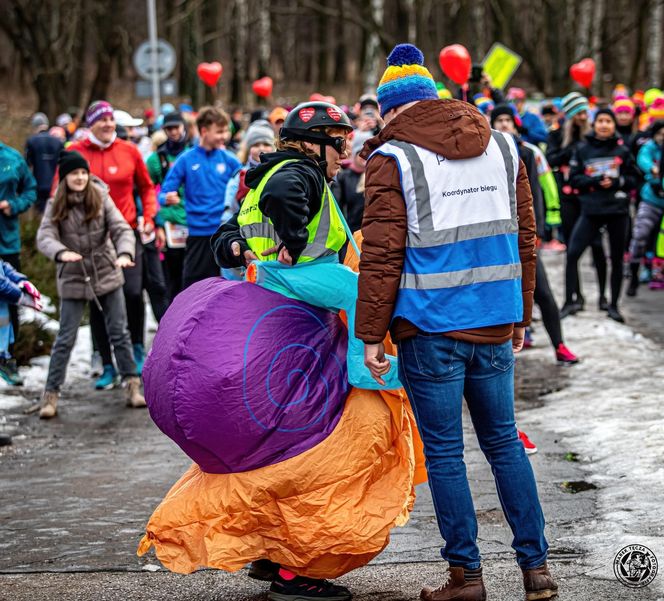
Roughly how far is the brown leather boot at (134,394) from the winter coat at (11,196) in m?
1.85

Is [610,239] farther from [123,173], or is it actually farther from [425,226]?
[425,226]

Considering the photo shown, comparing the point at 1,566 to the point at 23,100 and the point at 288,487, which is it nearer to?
the point at 288,487

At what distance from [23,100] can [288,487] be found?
45.7 m

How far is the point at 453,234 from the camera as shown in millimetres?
4492

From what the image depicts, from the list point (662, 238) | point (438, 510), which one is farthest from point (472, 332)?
point (662, 238)

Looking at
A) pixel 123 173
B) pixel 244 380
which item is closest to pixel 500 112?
pixel 123 173

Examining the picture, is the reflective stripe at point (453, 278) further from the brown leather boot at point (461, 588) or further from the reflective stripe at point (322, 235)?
the brown leather boot at point (461, 588)

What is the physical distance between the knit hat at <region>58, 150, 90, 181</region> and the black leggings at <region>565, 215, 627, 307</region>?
17.0 ft

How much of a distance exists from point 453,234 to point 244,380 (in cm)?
98

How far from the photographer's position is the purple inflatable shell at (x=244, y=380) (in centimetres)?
464

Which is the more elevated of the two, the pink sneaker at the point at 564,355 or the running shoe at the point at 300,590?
the running shoe at the point at 300,590

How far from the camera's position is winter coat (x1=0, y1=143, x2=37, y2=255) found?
33.3 feet

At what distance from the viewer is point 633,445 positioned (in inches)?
276

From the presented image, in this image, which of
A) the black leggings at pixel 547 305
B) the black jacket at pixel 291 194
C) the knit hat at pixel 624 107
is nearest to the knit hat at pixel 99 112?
the black leggings at pixel 547 305
